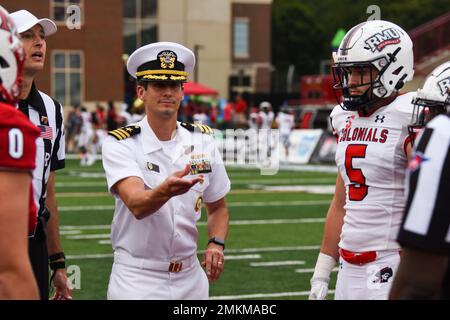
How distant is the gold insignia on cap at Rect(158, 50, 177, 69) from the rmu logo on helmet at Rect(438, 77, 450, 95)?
1270mm

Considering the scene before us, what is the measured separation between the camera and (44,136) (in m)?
5.05

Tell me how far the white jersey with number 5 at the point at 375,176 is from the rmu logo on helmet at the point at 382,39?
280 millimetres

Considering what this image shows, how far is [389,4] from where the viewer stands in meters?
74.7

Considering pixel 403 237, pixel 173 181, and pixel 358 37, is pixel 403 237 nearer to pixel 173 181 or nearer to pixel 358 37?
pixel 173 181

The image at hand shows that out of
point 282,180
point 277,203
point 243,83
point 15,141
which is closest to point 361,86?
point 15,141

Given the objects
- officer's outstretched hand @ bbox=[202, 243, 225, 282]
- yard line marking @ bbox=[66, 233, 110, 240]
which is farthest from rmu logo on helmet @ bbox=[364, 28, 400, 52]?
yard line marking @ bbox=[66, 233, 110, 240]

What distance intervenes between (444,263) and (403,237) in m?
0.14

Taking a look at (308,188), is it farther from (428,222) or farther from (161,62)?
(428,222)

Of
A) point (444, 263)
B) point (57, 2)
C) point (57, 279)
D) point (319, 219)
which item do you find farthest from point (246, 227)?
point (57, 2)

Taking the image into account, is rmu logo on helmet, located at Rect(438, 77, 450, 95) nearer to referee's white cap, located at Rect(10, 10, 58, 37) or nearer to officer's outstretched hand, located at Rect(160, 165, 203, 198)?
officer's outstretched hand, located at Rect(160, 165, 203, 198)

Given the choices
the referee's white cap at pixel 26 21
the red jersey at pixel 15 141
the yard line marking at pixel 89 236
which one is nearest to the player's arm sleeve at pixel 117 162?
the referee's white cap at pixel 26 21

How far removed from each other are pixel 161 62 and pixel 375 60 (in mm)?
1038

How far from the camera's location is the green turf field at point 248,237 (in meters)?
8.98

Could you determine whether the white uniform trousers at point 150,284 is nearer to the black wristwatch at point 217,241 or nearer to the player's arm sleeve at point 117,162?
the black wristwatch at point 217,241
